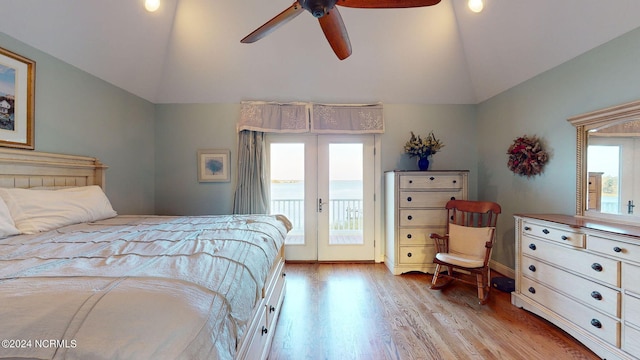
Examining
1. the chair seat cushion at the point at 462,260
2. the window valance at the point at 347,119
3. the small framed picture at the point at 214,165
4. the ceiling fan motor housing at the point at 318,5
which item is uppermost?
the ceiling fan motor housing at the point at 318,5

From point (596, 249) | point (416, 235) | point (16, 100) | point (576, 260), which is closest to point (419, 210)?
point (416, 235)

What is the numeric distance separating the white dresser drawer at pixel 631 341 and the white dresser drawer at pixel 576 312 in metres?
0.03

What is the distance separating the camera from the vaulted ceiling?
6.97 ft

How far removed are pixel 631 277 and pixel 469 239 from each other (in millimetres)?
1326

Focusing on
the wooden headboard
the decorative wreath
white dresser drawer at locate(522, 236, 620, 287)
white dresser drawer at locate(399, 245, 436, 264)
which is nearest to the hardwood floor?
white dresser drawer at locate(399, 245, 436, 264)

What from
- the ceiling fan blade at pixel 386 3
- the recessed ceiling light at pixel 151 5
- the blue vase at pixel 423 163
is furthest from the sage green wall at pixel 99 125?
the blue vase at pixel 423 163

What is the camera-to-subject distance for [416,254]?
3199mm

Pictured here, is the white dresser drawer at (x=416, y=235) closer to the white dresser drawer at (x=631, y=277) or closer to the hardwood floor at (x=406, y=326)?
the hardwood floor at (x=406, y=326)

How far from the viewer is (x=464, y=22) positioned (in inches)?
111

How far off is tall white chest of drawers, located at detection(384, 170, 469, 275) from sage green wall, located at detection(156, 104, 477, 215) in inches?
21.3

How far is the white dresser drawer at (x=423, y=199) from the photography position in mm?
3174

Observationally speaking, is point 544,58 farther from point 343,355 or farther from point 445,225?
point 343,355

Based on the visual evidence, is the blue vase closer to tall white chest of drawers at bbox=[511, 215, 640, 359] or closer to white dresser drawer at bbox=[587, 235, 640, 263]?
tall white chest of drawers at bbox=[511, 215, 640, 359]

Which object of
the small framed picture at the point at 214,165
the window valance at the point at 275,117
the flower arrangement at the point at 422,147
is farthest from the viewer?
the small framed picture at the point at 214,165
